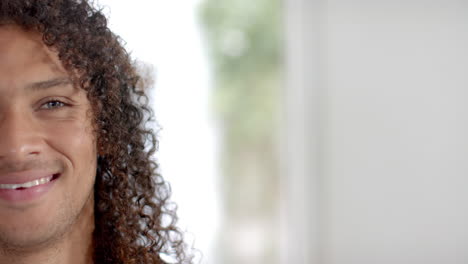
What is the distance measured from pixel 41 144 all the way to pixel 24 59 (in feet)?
0.43

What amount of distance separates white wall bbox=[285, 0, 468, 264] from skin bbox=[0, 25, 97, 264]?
169 cm

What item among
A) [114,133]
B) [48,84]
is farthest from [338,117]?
[48,84]

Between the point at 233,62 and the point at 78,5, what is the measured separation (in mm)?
1617

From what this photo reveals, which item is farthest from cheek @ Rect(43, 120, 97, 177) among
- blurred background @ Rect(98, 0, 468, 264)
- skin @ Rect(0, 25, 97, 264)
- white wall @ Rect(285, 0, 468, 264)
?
white wall @ Rect(285, 0, 468, 264)

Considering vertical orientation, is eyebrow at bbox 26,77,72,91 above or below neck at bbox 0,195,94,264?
above

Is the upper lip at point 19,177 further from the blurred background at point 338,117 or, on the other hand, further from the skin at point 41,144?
the blurred background at point 338,117

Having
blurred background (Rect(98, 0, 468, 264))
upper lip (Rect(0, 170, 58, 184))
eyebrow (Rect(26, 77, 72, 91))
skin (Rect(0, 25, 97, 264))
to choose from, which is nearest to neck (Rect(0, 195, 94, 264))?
skin (Rect(0, 25, 97, 264))

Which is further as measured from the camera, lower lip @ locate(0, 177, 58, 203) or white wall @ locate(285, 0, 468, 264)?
white wall @ locate(285, 0, 468, 264)

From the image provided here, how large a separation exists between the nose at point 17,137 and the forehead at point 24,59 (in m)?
0.05

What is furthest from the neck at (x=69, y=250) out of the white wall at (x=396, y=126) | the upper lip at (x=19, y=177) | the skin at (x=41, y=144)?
the white wall at (x=396, y=126)

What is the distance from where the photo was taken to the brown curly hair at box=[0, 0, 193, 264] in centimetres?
99

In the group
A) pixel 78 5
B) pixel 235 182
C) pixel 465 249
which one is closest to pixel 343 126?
pixel 235 182

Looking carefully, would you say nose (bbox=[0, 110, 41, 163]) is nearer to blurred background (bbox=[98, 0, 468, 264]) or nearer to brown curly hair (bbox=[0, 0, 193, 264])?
brown curly hair (bbox=[0, 0, 193, 264])

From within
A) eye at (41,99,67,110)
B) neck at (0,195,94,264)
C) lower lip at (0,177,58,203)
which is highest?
eye at (41,99,67,110)
